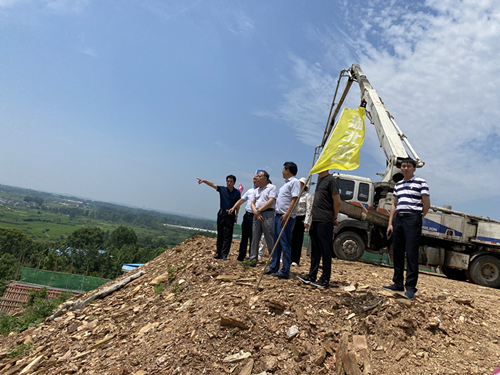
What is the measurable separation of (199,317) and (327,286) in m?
1.86

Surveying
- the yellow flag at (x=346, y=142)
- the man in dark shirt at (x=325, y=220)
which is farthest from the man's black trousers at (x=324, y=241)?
the yellow flag at (x=346, y=142)

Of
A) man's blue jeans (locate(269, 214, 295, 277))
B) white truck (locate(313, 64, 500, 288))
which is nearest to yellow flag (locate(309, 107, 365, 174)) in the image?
man's blue jeans (locate(269, 214, 295, 277))

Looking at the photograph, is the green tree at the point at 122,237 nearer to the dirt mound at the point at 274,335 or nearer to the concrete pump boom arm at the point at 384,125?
the concrete pump boom arm at the point at 384,125

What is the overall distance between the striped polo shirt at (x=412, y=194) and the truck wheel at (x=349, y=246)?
5900 mm

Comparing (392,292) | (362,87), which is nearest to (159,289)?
(392,292)

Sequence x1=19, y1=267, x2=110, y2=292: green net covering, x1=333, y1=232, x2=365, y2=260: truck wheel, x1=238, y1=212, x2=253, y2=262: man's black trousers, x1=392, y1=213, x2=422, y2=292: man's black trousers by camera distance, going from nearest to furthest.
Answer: x1=392, y1=213, x2=422, y2=292: man's black trousers → x1=238, y1=212, x2=253, y2=262: man's black trousers → x1=333, y1=232, x2=365, y2=260: truck wheel → x1=19, y1=267, x2=110, y2=292: green net covering

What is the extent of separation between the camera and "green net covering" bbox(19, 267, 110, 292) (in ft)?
74.5

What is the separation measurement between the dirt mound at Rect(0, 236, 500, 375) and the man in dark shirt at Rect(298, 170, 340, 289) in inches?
14.4

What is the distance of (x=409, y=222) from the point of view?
430 centimetres

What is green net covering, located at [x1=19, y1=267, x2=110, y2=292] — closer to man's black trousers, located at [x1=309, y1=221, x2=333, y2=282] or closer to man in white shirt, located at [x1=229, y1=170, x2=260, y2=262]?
man in white shirt, located at [x1=229, y1=170, x2=260, y2=262]

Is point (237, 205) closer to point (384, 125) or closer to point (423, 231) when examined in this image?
point (384, 125)

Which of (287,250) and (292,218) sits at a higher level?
(292,218)

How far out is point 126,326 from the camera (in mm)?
4625

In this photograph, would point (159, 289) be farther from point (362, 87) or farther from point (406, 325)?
point (362, 87)
